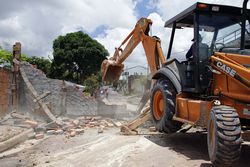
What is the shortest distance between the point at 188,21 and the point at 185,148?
2700mm

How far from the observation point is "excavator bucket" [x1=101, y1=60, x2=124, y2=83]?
1138 centimetres

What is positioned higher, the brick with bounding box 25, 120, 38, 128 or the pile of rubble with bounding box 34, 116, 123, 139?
the brick with bounding box 25, 120, 38, 128

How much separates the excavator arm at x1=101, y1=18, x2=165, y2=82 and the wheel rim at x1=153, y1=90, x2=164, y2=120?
1006 millimetres

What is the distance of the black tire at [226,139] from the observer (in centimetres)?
471

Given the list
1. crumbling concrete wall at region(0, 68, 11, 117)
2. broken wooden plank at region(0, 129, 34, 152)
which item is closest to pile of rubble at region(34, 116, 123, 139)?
broken wooden plank at region(0, 129, 34, 152)

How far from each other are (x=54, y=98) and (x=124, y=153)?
8.13 m

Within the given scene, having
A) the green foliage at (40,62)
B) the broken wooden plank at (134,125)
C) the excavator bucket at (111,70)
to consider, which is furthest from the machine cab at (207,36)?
the green foliage at (40,62)

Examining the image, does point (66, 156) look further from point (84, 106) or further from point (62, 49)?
point (62, 49)

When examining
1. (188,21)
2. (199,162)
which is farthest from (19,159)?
(188,21)

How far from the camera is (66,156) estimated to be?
715 centimetres

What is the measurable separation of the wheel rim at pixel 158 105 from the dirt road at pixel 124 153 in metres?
0.61

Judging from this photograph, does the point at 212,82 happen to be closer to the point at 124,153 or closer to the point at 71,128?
the point at 124,153

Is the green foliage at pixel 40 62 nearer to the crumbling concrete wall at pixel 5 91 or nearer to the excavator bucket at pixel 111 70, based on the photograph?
the crumbling concrete wall at pixel 5 91

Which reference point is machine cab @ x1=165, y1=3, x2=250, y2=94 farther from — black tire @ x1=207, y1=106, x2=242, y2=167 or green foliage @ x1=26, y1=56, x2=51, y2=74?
green foliage @ x1=26, y1=56, x2=51, y2=74
